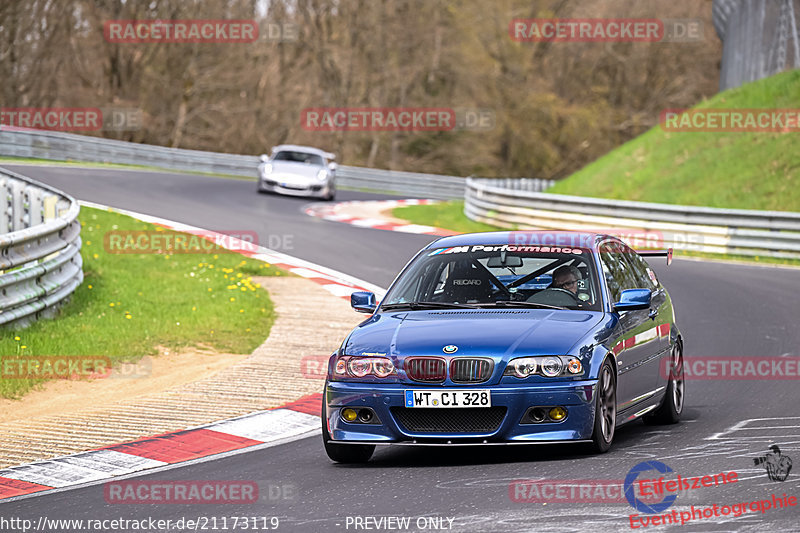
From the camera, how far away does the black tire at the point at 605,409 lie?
721cm

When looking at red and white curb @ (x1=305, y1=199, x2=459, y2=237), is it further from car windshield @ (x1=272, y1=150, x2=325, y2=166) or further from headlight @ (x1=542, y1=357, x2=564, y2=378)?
headlight @ (x1=542, y1=357, x2=564, y2=378)

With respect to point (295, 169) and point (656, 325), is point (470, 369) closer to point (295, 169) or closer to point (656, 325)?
point (656, 325)

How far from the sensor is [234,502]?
6555 millimetres

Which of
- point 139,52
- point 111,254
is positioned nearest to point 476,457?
point 111,254

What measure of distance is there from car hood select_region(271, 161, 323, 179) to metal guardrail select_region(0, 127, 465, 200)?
25.3 ft

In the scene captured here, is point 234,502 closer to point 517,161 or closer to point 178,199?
point 178,199

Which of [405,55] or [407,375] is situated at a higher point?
[405,55]

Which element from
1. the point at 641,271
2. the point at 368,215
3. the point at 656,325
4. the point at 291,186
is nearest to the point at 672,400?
the point at 656,325

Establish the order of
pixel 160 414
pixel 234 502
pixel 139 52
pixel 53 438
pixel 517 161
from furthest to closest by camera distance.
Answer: pixel 517 161, pixel 139 52, pixel 160 414, pixel 53 438, pixel 234 502

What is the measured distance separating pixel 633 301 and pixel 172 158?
1348 inches

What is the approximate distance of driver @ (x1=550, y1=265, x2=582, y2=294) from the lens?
8.27 metres

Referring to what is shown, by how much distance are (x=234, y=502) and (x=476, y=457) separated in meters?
1.65

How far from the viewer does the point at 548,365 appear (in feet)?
23.4

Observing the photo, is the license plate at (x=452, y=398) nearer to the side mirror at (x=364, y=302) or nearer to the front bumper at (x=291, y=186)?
the side mirror at (x=364, y=302)
